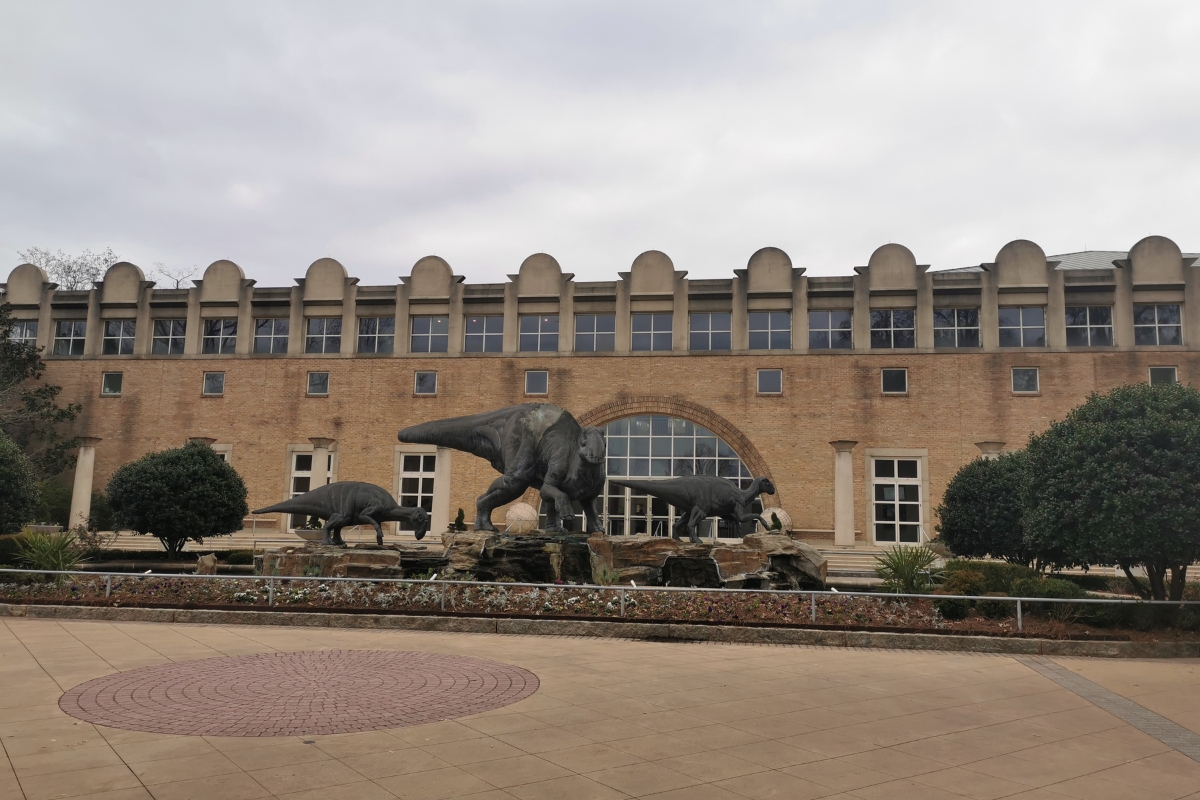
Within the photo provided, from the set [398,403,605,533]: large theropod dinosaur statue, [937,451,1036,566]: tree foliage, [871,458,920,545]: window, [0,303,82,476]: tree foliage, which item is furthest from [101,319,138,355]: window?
[937,451,1036,566]: tree foliage

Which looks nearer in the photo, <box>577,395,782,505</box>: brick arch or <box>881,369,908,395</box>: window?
<box>881,369,908,395</box>: window

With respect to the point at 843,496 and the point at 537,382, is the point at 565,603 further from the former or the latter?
the point at 537,382

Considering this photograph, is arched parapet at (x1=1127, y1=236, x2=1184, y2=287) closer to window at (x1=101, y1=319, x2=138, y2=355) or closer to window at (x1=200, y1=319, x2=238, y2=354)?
window at (x1=200, y1=319, x2=238, y2=354)

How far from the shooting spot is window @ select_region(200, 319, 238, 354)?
108 feet

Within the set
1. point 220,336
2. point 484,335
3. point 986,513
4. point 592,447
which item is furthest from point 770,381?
point 220,336

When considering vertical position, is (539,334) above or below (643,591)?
above

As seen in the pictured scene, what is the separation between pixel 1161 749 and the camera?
20.3ft

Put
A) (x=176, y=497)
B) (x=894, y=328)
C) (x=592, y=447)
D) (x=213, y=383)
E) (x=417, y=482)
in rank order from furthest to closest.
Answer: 1. (x=213, y=383)
2. (x=417, y=482)
3. (x=894, y=328)
4. (x=176, y=497)
5. (x=592, y=447)

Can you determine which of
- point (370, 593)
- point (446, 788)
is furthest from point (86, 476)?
point (446, 788)

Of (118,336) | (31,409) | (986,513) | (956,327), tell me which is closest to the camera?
(986,513)

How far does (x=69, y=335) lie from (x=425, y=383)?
1490 cm

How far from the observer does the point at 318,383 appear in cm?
3189

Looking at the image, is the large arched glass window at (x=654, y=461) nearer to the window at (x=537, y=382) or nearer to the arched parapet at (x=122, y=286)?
the window at (x=537, y=382)

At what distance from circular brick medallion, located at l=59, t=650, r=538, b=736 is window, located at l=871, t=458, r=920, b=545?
2235 cm
